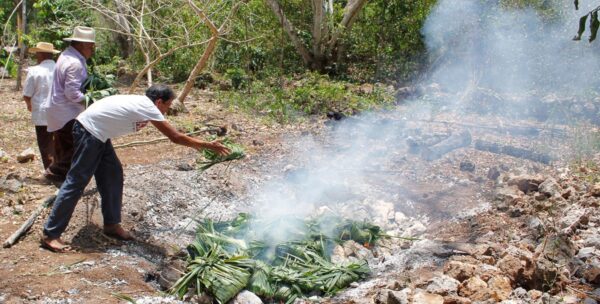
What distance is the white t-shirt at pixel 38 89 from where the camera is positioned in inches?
220

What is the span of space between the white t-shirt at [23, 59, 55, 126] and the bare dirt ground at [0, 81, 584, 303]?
2.12 feet

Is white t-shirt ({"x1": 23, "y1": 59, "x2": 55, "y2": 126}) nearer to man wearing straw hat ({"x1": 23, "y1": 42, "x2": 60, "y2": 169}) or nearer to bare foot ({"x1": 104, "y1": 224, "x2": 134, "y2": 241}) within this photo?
man wearing straw hat ({"x1": 23, "y1": 42, "x2": 60, "y2": 169})

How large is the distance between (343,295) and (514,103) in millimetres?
7405

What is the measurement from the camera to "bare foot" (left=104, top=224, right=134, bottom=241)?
14.7 feet

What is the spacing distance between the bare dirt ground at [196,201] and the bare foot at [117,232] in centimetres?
6

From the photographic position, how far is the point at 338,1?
14.9 meters

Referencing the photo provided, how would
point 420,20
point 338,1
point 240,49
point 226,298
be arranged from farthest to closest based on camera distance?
point 338,1, point 240,49, point 420,20, point 226,298

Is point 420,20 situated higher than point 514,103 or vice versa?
point 420,20

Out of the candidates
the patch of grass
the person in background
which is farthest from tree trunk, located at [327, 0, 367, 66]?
the person in background

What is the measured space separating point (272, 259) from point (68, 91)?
2.45 meters

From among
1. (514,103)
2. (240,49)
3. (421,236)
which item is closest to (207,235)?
(421,236)

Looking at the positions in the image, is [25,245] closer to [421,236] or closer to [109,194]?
[109,194]

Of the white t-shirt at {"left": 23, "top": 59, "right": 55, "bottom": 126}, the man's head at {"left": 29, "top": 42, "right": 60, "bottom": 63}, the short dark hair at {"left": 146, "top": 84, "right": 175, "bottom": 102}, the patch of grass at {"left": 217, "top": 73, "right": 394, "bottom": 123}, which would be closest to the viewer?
the short dark hair at {"left": 146, "top": 84, "right": 175, "bottom": 102}

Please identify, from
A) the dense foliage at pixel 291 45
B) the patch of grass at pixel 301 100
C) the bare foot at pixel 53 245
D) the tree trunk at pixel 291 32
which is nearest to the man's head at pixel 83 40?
the bare foot at pixel 53 245
